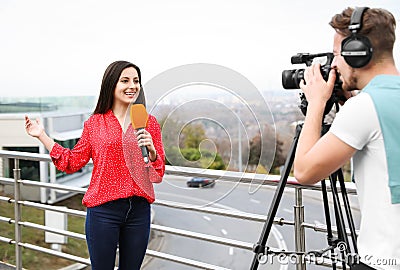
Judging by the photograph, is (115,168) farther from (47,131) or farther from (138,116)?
(47,131)

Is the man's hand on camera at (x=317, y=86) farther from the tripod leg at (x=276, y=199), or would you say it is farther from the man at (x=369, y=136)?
the tripod leg at (x=276, y=199)

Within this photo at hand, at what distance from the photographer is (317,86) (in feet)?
3.35

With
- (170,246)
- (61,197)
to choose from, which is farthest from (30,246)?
(61,197)

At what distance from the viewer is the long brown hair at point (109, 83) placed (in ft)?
5.24

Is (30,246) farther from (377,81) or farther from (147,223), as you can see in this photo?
(377,81)

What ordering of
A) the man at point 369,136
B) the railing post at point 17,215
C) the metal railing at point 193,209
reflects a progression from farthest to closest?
the railing post at point 17,215, the metal railing at point 193,209, the man at point 369,136

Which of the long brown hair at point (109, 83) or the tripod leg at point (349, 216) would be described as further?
the long brown hair at point (109, 83)

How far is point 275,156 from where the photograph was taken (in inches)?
51.4

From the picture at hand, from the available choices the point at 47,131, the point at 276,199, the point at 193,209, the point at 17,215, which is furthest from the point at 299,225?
the point at 47,131

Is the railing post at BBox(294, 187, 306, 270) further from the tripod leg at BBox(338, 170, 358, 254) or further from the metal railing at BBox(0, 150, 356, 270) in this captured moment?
the tripod leg at BBox(338, 170, 358, 254)

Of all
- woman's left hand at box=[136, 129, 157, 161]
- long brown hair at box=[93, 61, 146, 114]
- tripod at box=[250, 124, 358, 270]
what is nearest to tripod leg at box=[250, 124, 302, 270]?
tripod at box=[250, 124, 358, 270]

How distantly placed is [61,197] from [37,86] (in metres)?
8.45

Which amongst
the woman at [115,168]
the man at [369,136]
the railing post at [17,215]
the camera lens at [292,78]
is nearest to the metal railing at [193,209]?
the railing post at [17,215]

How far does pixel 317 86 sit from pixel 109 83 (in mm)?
782
